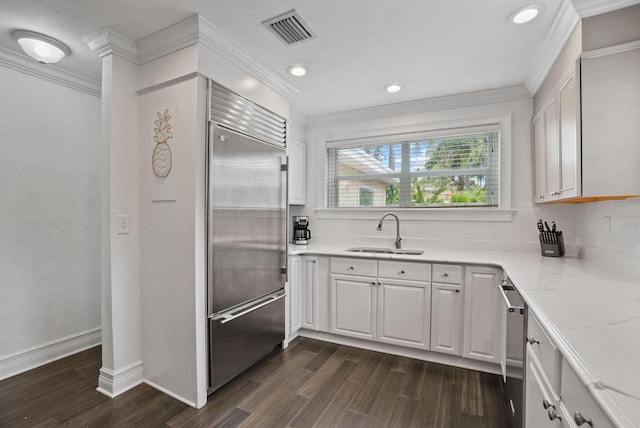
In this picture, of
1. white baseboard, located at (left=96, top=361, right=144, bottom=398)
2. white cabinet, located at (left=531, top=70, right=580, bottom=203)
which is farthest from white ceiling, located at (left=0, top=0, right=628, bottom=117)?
white baseboard, located at (left=96, top=361, right=144, bottom=398)

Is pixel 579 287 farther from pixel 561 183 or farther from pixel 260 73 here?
pixel 260 73

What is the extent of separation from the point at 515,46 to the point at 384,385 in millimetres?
2598

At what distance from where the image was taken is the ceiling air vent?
1861 millimetres

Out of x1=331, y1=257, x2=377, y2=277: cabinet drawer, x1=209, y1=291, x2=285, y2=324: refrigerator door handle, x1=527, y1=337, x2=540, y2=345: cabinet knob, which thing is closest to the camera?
x1=527, y1=337, x2=540, y2=345: cabinet knob

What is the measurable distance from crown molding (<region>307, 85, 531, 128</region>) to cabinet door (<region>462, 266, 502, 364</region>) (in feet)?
5.50

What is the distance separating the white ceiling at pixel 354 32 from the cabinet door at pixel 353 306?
1833mm

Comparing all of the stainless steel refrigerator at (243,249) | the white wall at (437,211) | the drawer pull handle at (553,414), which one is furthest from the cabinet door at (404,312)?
the drawer pull handle at (553,414)

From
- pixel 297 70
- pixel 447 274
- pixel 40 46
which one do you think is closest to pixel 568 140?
pixel 447 274

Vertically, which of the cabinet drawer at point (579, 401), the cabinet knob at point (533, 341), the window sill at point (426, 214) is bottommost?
the cabinet knob at point (533, 341)

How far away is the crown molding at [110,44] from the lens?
2.00 metres

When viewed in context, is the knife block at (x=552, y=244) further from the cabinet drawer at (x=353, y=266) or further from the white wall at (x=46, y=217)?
the white wall at (x=46, y=217)

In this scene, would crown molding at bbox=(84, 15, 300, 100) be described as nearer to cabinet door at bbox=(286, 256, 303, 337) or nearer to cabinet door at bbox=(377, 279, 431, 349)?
cabinet door at bbox=(286, 256, 303, 337)

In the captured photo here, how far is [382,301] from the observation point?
8.86ft

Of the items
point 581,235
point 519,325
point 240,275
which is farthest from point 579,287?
point 240,275
